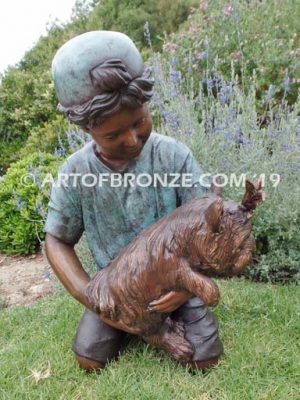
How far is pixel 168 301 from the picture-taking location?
183 cm

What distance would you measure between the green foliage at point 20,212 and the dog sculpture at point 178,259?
2507 mm

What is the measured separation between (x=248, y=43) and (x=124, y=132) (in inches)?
168

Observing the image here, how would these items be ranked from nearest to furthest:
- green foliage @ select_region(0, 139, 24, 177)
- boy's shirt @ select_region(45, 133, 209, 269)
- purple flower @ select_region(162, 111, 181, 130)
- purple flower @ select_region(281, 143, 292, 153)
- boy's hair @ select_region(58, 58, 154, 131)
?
1. boy's hair @ select_region(58, 58, 154, 131)
2. boy's shirt @ select_region(45, 133, 209, 269)
3. purple flower @ select_region(281, 143, 292, 153)
4. purple flower @ select_region(162, 111, 181, 130)
5. green foliage @ select_region(0, 139, 24, 177)

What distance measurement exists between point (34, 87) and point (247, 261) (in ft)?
21.0

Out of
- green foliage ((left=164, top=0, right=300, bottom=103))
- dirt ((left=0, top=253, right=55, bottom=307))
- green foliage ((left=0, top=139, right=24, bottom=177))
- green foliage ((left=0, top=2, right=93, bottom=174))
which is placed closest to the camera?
dirt ((left=0, top=253, right=55, bottom=307))

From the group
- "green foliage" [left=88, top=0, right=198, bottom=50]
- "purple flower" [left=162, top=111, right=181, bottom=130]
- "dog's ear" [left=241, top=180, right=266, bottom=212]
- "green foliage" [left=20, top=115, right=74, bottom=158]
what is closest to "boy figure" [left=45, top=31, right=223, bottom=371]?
"dog's ear" [left=241, top=180, right=266, bottom=212]

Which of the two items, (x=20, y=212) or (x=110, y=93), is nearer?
(x=110, y=93)

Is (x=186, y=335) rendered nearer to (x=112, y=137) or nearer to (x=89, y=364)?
(x=89, y=364)

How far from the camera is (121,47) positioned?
1.57 meters

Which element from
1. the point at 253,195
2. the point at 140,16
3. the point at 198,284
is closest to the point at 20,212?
the point at 198,284

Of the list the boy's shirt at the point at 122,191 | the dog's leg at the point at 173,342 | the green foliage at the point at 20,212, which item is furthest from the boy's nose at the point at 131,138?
the green foliage at the point at 20,212

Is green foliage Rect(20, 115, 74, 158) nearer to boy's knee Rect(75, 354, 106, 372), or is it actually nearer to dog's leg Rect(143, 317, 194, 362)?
boy's knee Rect(75, 354, 106, 372)

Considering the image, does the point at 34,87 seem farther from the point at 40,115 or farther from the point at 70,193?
the point at 70,193

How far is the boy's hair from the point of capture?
59.8 inches
